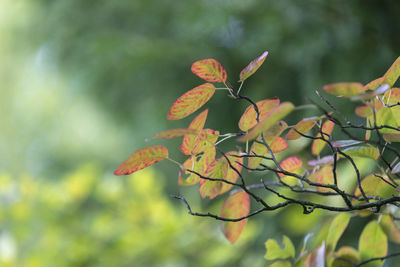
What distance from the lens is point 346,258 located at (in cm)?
41

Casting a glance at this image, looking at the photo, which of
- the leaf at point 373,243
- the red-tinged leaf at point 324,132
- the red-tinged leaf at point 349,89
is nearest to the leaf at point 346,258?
the leaf at point 373,243

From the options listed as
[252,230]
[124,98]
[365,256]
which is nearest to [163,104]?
[124,98]

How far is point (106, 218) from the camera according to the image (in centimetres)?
108

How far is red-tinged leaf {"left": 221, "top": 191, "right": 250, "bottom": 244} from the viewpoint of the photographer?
41cm

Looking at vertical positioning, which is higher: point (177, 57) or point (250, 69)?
point (250, 69)

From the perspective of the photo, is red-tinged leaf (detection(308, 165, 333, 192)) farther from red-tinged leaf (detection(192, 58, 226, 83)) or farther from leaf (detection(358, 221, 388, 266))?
red-tinged leaf (detection(192, 58, 226, 83))

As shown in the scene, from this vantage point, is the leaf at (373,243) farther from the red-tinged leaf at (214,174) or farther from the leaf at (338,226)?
the red-tinged leaf at (214,174)

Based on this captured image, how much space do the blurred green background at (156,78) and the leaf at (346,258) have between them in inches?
19.5

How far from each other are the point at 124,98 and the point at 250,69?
113cm

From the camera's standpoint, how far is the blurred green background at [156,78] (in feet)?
3.08

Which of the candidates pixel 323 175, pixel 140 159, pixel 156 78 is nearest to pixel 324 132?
pixel 323 175

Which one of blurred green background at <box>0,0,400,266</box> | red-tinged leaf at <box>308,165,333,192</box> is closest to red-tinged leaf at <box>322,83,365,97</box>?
red-tinged leaf at <box>308,165,333,192</box>

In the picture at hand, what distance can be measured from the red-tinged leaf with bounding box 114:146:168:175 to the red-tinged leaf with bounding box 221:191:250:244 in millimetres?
122

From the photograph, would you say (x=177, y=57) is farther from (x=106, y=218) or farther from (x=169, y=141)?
(x=106, y=218)
